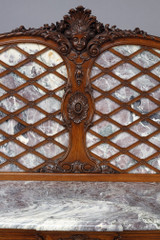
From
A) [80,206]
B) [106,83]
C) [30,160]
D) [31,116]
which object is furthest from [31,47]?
[80,206]

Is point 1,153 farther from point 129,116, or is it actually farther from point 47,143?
point 129,116

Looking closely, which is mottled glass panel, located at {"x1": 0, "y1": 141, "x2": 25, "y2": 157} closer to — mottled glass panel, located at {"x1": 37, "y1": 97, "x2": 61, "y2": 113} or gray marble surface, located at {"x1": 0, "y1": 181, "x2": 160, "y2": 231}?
gray marble surface, located at {"x1": 0, "y1": 181, "x2": 160, "y2": 231}

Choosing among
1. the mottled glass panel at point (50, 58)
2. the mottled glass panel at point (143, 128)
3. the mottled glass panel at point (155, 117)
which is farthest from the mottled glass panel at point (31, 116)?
the mottled glass panel at point (155, 117)

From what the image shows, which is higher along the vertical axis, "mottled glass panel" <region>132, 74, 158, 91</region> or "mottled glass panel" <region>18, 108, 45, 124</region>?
"mottled glass panel" <region>132, 74, 158, 91</region>

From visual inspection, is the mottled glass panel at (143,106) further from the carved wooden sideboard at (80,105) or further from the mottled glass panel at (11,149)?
the mottled glass panel at (11,149)

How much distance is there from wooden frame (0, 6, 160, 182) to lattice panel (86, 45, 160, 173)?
0.03ft

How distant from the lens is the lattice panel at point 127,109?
2455mm

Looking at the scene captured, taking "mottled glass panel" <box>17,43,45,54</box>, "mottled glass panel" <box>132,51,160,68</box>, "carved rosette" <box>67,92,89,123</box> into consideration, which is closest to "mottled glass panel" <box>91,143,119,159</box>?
"carved rosette" <box>67,92,89,123</box>

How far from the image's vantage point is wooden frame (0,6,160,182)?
2410 millimetres

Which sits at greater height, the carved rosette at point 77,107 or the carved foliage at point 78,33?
the carved foliage at point 78,33

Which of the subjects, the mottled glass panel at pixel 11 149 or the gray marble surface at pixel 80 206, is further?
the mottled glass panel at pixel 11 149

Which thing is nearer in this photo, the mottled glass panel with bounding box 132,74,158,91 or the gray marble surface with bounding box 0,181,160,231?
the gray marble surface with bounding box 0,181,160,231

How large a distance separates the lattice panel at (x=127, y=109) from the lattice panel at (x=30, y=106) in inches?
10.4

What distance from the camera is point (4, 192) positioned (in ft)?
7.14
